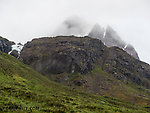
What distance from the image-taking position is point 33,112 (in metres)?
42.0

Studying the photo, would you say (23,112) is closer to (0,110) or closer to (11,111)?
(11,111)

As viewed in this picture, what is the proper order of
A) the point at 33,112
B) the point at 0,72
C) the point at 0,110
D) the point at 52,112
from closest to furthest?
the point at 0,110 → the point at 33,112 → the point at 52,112 → the point at 0,72

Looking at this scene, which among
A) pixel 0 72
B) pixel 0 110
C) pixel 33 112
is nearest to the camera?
pixel 0 110

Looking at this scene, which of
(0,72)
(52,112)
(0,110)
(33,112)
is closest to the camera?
(0,110)

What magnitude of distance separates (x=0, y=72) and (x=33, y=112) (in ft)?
271

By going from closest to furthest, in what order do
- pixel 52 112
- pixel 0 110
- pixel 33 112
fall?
pixel 0 110 → pixel 33 112 → pixel 52 112

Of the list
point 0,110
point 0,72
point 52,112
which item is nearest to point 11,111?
point 0,110

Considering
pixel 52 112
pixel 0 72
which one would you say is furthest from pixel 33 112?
pixel 0 72

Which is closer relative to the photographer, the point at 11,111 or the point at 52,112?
the point at 11,111

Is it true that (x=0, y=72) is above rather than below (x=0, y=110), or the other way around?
above

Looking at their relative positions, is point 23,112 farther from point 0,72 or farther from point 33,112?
point 0,72

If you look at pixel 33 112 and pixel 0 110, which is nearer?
pixel 0 110

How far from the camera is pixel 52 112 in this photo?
46.2 metres

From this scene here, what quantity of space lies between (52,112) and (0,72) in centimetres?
8139
